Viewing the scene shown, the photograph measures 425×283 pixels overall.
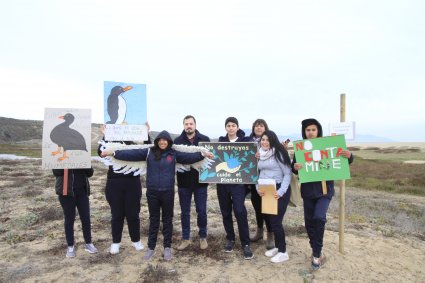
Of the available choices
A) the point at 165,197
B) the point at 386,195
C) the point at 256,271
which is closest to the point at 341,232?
the point at 256,271

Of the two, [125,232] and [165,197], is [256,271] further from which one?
[125,232]

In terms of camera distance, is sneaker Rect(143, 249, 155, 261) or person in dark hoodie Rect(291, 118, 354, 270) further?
sneaker Rect(143, 249, 155, 261)

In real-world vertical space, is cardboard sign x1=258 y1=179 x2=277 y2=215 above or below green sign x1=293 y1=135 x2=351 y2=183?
below

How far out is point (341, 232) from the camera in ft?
19.4

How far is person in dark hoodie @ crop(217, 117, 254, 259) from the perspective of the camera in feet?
18.0

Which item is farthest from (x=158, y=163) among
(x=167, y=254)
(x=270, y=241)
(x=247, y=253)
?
(x=270, y=241)

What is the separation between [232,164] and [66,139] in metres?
3.02

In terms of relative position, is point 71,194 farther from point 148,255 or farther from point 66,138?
point 148,255

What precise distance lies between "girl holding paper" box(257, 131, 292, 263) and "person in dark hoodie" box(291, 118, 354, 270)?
0.76 feet

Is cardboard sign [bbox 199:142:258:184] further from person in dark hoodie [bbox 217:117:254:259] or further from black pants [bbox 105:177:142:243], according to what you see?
black pants [bbox 105:177:142:243]

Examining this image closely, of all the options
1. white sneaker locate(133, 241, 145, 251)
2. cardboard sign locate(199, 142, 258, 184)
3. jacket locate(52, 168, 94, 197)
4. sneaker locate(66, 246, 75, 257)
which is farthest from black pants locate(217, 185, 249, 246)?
sneaker locate(66, 246, 75, 257)

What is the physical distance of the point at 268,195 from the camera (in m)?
5.35

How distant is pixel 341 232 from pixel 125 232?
478 cm

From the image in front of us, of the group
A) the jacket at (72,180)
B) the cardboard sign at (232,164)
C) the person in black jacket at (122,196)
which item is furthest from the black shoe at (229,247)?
the jacket at (72,180)
